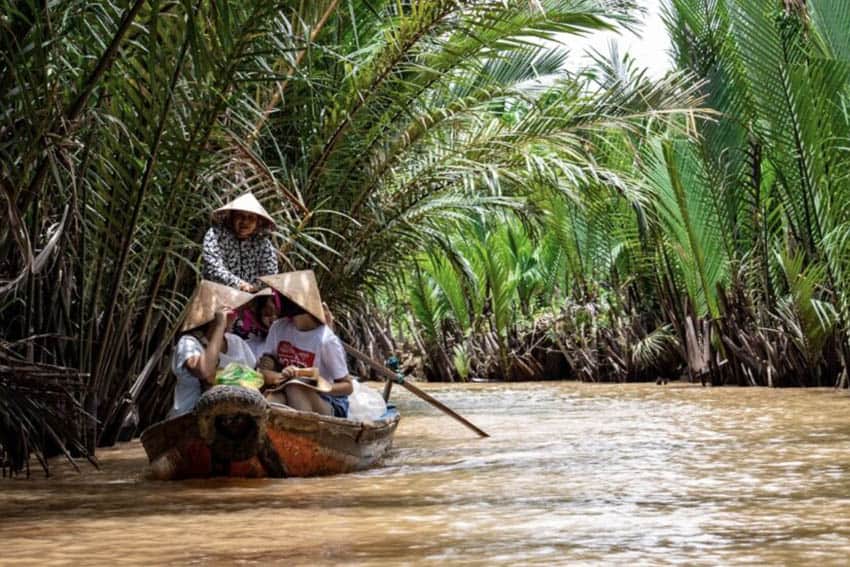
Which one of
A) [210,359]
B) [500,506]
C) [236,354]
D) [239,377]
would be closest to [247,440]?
[239,377]

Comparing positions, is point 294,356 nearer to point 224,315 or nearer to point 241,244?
point 224,315

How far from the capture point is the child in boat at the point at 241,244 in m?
7.52

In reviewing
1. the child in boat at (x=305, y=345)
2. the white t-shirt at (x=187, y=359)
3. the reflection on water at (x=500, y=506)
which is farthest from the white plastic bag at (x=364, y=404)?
the white t-shirt at (x=187, y=359)

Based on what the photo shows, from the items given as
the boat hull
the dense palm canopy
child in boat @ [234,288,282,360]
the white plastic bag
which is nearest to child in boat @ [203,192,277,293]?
the dense palm canopy

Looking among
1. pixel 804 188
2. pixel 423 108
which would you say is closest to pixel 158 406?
pixel 423 108

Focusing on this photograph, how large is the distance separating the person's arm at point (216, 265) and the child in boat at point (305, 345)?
0.39 metres

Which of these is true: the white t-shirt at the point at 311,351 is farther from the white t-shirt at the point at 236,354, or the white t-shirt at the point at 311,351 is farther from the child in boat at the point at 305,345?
the white t-shirt at the point at 236,354

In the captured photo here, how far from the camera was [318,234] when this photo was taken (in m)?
11.1

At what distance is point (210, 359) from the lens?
6512 mm

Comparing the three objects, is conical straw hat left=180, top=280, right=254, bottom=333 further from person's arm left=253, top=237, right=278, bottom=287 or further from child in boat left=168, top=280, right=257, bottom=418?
person's arm left=253, top=237, right=278, bottom=287

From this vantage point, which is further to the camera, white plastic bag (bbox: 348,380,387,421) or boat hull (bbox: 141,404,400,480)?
white plastic bag (bbox: 348,380,387,421)

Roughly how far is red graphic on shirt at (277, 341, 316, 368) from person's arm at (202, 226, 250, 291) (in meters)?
0.46

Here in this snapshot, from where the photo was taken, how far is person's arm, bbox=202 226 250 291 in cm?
729

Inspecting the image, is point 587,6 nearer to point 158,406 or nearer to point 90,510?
point 158,406
